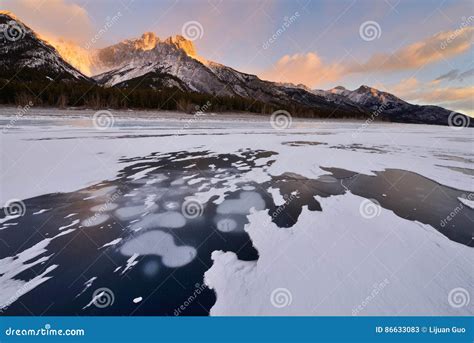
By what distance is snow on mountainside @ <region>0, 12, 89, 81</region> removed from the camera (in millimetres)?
108625

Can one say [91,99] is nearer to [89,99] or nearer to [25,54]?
[89,99]

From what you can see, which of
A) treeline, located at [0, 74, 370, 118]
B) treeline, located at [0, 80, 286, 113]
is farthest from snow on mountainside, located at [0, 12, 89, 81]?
treeline, located at [0, 74, 370, 118]

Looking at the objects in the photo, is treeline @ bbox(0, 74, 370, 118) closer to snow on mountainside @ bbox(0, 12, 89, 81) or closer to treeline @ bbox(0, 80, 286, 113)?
treeline @ bbox(0, 80, 286, 113)

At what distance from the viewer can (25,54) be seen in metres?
120

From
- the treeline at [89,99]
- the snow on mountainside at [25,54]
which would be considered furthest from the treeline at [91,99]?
the snow on mountainside at [25,54]

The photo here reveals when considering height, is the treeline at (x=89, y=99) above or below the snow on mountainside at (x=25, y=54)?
below

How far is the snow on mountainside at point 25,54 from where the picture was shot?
109m

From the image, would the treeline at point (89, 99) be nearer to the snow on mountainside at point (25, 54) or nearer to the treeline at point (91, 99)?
the treeline at point (91, 99)

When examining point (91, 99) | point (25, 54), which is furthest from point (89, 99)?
point (25, 54)

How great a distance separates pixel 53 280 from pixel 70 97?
194 feet

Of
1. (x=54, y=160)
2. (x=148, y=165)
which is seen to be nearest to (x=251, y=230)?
(x=148, y=165)

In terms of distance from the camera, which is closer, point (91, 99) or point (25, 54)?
point (91, 99)

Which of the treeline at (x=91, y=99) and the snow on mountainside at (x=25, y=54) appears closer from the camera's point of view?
the treeline at (x=91, y=99)

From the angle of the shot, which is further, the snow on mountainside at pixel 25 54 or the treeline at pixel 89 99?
the snow on mountainside at pixel 25 54
